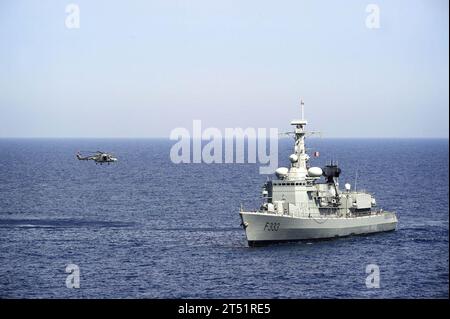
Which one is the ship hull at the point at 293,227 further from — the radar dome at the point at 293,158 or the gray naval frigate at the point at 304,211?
the radar dome at the point at 293,158

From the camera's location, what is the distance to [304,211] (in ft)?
288

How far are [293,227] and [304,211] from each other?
3301 millimetres

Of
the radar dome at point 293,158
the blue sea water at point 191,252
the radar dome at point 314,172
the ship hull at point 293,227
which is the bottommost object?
the blue sea water at point 191,252

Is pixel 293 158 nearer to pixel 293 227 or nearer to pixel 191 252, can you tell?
pixel 293 227

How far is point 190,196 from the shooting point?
13012cm

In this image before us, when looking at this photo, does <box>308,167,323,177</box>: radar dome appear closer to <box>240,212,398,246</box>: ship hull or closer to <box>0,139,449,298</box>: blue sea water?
<box>240,212,398,246</box>: ship hull

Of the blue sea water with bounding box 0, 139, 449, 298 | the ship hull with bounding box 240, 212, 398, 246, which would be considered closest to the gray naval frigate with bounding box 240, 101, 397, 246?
the ship hull with bounding box 240, 212, 398, 246

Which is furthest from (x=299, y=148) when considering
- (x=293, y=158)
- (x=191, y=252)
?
(x=191, y=252)

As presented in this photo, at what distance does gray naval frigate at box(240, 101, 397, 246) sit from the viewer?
275 feet

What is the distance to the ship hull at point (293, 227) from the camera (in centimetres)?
8338

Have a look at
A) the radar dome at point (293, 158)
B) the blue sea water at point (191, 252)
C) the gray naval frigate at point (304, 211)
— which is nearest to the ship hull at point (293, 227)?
the gray naval frigate at point (304, 211)

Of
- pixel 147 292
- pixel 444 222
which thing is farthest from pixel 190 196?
pixel 147 292

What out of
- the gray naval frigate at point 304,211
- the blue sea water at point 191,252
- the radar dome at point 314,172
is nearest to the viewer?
the blue sea water at point 191,252
